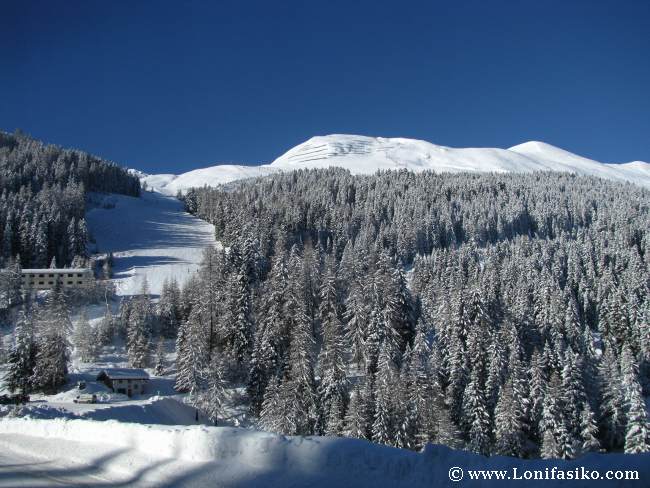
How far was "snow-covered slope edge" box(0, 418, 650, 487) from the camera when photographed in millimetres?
9188

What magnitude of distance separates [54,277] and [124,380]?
4437 cm

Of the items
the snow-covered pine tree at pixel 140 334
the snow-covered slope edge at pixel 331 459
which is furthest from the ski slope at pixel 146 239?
the snow-covered slope edge at pixel 331 459

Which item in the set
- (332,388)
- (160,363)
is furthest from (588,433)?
(160,363)

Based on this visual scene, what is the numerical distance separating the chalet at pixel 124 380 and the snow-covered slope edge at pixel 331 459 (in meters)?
38.5

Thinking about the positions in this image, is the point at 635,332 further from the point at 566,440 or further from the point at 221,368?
the point at 221,368

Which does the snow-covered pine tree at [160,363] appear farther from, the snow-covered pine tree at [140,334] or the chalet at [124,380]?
the chalet at [124,380]

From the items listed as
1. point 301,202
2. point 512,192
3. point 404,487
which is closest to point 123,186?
point 301,202

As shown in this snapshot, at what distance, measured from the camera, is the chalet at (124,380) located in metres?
45.1

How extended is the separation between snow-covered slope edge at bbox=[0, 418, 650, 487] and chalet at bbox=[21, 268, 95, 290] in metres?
74.7

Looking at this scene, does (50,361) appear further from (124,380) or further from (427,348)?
(427,348)

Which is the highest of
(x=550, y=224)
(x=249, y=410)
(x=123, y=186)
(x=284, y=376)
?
(x=123, y=186)

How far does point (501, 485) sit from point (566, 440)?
36.4 metres

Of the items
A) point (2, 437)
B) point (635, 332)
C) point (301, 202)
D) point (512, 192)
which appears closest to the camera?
point (2, 437)

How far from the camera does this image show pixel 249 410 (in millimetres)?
43281
